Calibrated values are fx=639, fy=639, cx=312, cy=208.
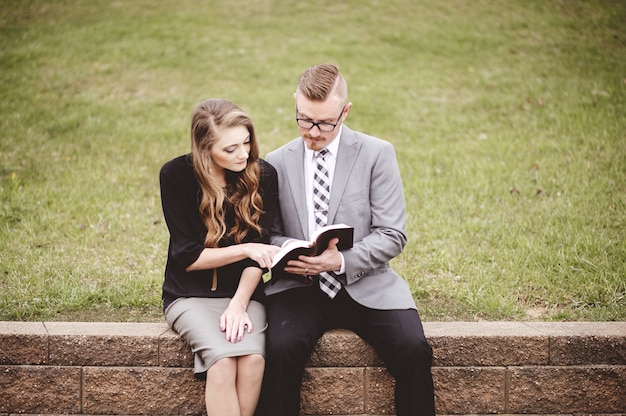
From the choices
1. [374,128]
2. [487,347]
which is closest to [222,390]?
[487,347]

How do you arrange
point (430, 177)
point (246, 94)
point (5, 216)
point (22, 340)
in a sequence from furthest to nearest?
point (246, 94)
point (430, 177)
point (5, 216)
point (22, 340)

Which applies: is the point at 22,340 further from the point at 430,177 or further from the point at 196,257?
the point at 430,177

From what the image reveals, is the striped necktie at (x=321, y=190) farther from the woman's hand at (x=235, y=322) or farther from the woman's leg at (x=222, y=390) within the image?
the woman's leg at (x=222, y=390)

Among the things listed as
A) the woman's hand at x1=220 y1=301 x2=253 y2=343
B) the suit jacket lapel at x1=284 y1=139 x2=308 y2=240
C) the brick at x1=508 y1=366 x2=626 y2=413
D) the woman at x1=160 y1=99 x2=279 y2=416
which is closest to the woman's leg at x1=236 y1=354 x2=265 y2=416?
the woman at x1=160 y1=99 x2=279 y2=416

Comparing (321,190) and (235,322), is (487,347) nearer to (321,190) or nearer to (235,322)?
(321,190)

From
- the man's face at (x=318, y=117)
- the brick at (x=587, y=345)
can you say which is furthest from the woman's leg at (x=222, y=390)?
the brick at (x=587, y=345)

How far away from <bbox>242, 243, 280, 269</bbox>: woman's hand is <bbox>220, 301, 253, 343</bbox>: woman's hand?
267 mm

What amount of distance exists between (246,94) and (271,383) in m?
6.88

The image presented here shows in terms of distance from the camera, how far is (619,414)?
3662 mm

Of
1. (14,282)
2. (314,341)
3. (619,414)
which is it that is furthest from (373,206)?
(14,282)

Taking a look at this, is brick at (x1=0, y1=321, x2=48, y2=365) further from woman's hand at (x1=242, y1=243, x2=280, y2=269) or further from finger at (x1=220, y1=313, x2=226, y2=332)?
woman's hand at (x1=242, y1=243, x2=280, y2=269)

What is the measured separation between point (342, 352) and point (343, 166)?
105 cm

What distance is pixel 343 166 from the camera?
3645 mm

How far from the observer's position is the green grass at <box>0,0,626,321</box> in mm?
4648
